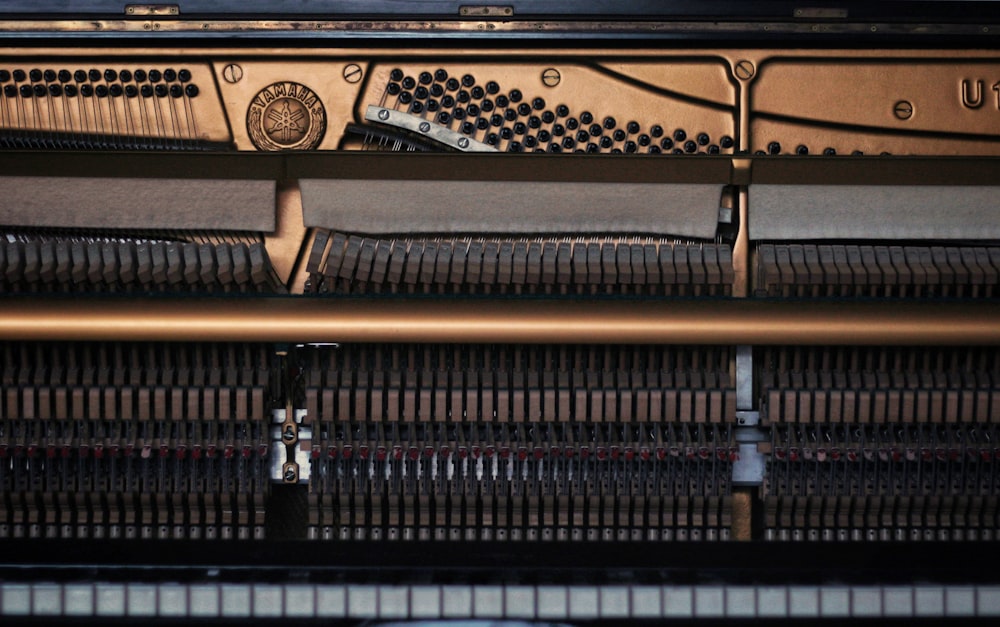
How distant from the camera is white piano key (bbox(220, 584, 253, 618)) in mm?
2568

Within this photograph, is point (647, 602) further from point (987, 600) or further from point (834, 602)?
point (987, 600)

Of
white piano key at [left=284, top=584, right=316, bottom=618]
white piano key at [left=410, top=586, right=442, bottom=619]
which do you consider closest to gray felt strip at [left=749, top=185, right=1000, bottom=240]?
white piano key at [left=410, top=586, right=442, bottom=619]

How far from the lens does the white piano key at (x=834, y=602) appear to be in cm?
258

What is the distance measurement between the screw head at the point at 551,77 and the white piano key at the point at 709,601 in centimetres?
142

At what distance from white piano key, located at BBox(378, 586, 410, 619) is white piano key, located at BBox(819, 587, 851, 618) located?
106 centimetres

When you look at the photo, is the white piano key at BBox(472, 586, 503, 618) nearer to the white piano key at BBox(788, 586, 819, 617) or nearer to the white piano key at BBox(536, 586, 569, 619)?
the white piano key at BBox(536, 586, 569, 619)

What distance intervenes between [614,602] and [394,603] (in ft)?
1.85

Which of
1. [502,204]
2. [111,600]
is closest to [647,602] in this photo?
[502,204]

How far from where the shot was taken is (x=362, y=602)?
259 cm

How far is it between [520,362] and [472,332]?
19cm

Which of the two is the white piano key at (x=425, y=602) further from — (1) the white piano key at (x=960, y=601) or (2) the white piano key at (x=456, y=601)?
(1) the white piano key at (x=960, y=601)

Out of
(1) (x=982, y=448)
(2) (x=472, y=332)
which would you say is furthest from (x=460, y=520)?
(1) (x=982, y=448)

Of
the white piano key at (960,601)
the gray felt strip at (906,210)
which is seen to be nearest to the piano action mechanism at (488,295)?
the gray felt strip at (906,210)

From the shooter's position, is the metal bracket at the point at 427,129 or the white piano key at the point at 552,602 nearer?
the white piano key at the point at 552,602
